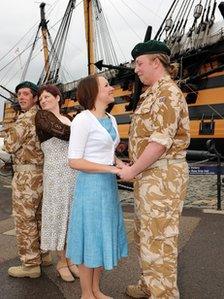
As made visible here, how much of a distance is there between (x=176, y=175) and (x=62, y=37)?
2788 cm

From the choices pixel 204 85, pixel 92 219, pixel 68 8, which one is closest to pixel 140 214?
pixel 92 219

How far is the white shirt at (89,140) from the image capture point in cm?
270

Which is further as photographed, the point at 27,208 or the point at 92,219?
the point at 27,208

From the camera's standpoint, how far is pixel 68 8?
2681 centimetres

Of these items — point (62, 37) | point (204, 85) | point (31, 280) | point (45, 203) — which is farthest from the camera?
point (62, 37)

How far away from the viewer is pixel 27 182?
11.9ft

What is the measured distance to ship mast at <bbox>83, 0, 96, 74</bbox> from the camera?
69.4 feet

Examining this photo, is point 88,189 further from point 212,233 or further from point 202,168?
point 202,168

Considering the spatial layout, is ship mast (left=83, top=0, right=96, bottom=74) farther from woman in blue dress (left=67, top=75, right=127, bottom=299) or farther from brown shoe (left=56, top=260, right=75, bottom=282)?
woman in blue dress (left=67, top=75, right=127, bottom=299)

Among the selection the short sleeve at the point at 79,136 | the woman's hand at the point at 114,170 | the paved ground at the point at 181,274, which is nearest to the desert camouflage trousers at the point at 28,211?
the paved ground at the point at 181,274

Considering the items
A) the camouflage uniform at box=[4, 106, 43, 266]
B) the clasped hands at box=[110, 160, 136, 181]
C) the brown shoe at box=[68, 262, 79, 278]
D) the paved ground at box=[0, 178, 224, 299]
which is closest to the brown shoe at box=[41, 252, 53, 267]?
the paved ground at box=[0, 178, 224, 299]

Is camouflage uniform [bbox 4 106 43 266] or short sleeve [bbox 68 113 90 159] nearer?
short sleeve [bbox 68 113 90 159]

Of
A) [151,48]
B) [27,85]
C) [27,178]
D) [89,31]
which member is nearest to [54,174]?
[27,178]

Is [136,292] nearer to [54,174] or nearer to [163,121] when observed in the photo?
[54,174]
